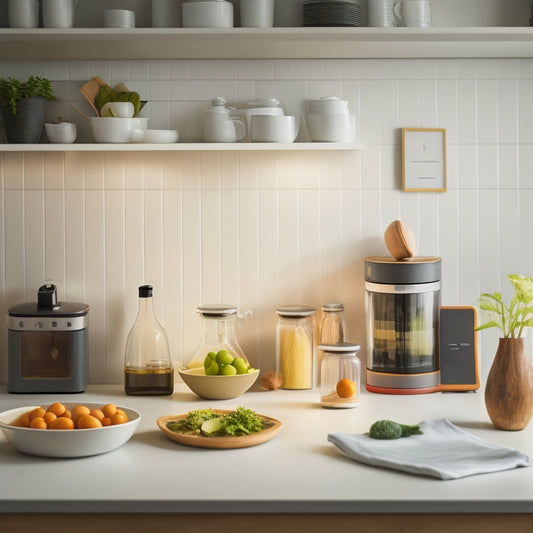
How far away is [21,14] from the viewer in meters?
2.14

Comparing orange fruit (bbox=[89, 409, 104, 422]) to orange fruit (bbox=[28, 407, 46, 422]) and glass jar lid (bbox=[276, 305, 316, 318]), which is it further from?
glass jar lid (bbox=[276, 305, 316, 318])

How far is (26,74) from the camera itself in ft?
7.58

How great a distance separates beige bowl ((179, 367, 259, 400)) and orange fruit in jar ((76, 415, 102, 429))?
1.63 ft

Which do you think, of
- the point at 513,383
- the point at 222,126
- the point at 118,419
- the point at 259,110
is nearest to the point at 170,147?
the point at 222,126

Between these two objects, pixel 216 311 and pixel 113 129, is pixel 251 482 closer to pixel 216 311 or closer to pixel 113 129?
pixel 216 311

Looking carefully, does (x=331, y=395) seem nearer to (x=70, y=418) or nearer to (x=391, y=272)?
(x=391, y=272)

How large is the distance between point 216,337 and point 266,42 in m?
0.82

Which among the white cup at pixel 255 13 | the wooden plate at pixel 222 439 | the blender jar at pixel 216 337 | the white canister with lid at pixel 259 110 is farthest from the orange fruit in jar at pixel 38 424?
the white cup at pixel 255 13

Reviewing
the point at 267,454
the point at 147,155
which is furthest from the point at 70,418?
the point at 147,155

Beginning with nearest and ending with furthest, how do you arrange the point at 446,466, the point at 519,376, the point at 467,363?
the point at 446,466 → the point at 519,376 → the point at 467,363

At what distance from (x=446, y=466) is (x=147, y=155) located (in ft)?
4.24

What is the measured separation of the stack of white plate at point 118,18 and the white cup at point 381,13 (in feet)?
2.14

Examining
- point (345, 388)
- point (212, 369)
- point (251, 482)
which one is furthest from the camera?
point (212, 369)

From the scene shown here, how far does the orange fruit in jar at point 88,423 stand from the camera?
1593 mm
